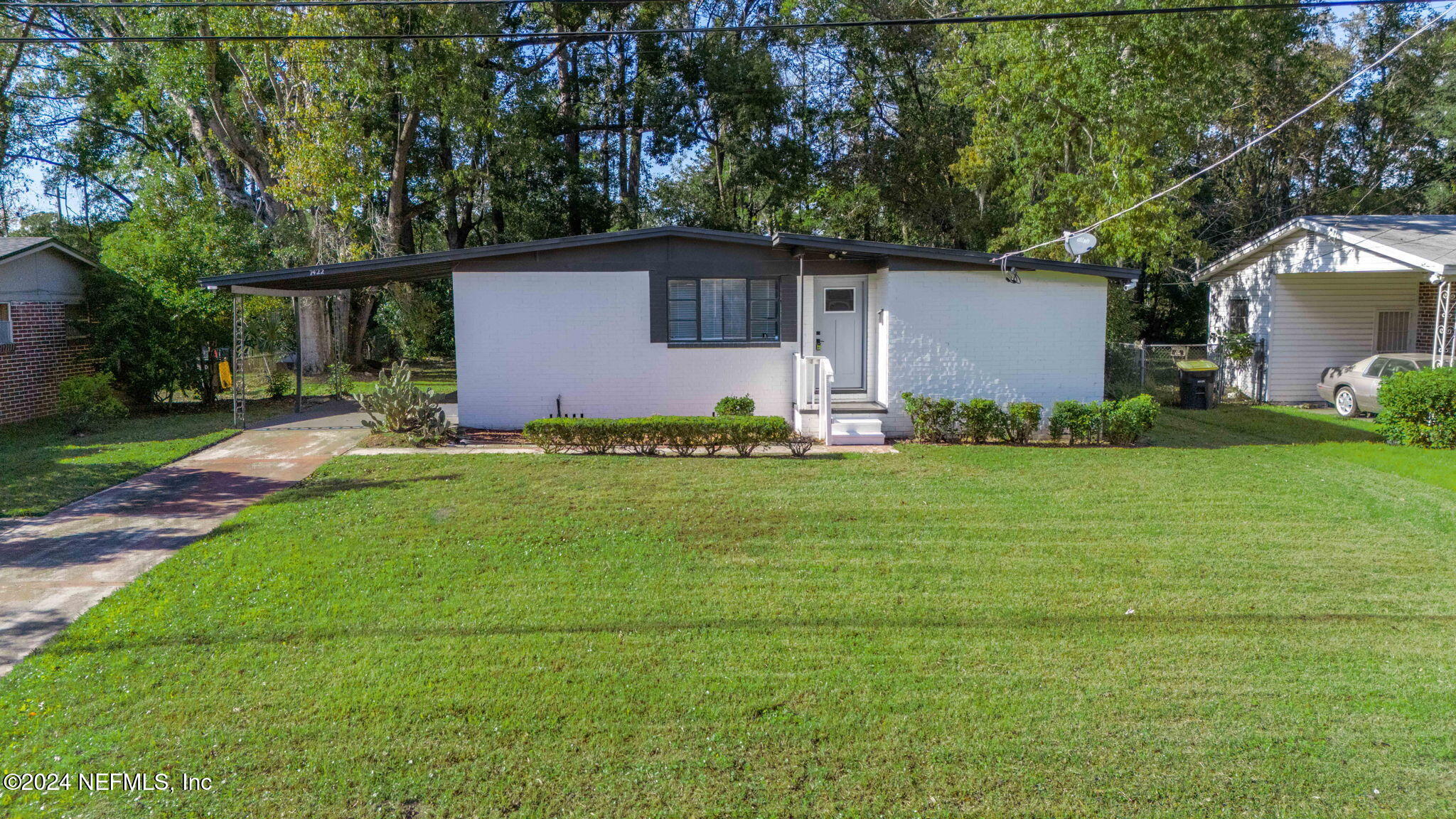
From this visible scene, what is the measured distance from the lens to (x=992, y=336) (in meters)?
13.6

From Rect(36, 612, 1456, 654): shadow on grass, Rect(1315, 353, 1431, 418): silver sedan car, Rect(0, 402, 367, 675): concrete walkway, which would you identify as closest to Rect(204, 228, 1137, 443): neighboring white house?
Rect(0, 402, 367, 675): concrete walkway

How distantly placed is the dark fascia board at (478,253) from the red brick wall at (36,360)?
4199 mm

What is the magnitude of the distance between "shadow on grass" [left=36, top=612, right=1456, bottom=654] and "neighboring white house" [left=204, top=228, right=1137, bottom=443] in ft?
23.0

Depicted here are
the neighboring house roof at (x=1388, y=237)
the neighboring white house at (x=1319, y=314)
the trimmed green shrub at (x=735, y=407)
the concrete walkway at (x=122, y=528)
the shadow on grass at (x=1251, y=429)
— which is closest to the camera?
the concrete walkway at (x=122, y=528)

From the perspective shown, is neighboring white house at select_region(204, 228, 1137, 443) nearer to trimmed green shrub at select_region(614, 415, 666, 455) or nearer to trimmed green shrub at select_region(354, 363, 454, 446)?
trimmed green shrub at select_region(354, 363, 454, 446)

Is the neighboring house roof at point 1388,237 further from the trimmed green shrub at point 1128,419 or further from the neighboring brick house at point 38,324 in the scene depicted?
the neighboring brick house at point 38,324

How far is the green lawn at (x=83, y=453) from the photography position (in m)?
9.74

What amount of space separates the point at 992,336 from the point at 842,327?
248cm

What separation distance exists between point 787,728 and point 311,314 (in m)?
23.2

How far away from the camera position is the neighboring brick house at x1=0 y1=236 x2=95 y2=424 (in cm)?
1465

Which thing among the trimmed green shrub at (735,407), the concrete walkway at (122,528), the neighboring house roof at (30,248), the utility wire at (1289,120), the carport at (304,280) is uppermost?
the utility wire at (1289,120)

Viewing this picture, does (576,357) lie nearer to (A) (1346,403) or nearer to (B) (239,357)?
(B) (239,357)

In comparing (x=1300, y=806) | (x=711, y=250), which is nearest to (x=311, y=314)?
(x=711, y=250)

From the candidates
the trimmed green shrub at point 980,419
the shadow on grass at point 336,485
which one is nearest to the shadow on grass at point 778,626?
the shadow on grass at point 336,485
